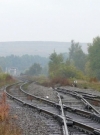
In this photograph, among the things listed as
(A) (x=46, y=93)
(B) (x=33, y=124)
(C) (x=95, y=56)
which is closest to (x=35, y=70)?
(C) (x=95, y=56)

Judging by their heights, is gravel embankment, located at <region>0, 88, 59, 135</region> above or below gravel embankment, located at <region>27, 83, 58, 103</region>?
above

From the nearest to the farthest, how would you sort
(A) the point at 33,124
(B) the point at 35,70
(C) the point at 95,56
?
1. (A) the point at 33,124
2. (C) the point at 95,56
3. (B) the point at 35,70

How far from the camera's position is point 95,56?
75.0 meters

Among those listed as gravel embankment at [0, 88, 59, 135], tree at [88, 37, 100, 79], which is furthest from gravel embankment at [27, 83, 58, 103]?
tree at [88, 37, 100, 79]

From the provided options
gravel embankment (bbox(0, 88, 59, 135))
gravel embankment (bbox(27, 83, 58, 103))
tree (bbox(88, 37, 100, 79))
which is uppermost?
gravel embankment (bbox(0, 88, 59, 135))

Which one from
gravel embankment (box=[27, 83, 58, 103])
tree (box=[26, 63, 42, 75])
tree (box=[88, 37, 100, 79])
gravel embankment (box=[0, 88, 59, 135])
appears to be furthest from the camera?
tree (box=[26, 63, 42, 75])

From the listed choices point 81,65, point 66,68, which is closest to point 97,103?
point 66,68

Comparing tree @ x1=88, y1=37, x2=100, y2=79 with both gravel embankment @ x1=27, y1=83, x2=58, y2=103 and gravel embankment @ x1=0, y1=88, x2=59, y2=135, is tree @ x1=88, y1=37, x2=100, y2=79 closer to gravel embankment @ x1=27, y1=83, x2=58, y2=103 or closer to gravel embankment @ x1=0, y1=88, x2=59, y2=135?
gravel embankment @ x1=27, y1=83, x2=58, y2=103

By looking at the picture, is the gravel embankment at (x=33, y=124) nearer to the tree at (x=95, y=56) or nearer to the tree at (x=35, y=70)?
the tree at (x=95, y=56)

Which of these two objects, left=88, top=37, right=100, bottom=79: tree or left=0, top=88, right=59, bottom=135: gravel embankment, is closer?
left=0, top=88, right=59, bottom=135: gravel embankment

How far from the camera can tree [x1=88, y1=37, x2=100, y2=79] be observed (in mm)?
72562

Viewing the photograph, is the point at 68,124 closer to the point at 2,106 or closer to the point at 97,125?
the point at 97,125

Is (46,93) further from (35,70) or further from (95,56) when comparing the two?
(35,70)

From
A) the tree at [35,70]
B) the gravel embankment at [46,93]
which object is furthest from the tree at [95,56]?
the tree at [35,70]
